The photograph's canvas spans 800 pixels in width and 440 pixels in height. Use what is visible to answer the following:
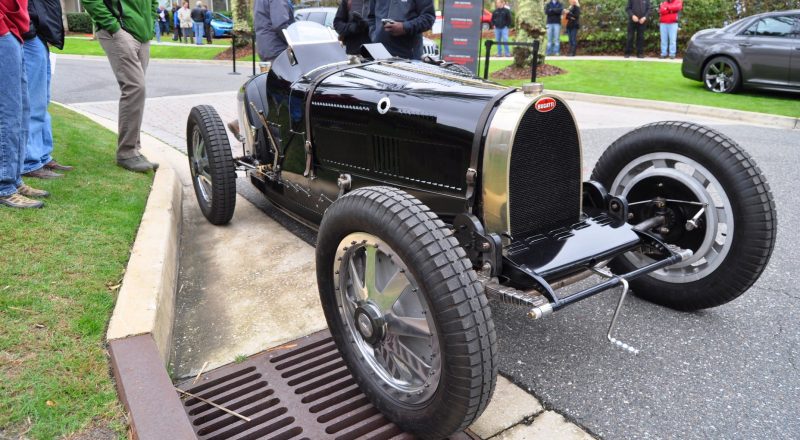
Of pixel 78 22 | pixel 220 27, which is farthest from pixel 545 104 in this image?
pixel 78 22

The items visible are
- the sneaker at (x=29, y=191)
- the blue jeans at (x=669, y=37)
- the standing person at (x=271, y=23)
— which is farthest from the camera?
the blue jeans at (x=669, y=37)

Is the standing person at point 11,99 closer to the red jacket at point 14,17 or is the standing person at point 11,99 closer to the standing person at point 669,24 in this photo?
the red jacket at point 14,17

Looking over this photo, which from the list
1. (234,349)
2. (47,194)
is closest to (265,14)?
(47,194)

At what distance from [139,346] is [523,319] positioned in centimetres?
184

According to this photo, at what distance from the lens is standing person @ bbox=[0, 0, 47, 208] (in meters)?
3.68

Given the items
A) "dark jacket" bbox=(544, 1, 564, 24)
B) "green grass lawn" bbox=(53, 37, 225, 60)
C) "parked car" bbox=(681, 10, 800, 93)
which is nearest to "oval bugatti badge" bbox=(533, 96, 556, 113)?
"parked car" bbox=(681, 10, 800, 93)

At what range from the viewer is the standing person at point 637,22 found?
623 inches

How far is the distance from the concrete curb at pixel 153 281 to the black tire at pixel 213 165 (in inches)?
11.4

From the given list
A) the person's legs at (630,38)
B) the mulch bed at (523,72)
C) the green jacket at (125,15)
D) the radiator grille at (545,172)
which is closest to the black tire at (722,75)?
the mulch bed at (523,72)

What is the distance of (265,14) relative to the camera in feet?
19.1

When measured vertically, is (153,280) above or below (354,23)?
below

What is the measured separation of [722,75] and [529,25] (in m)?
4.35

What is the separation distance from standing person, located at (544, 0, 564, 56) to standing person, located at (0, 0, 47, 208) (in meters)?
14.9

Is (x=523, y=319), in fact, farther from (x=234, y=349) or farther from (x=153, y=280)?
(x=153, y=280)
